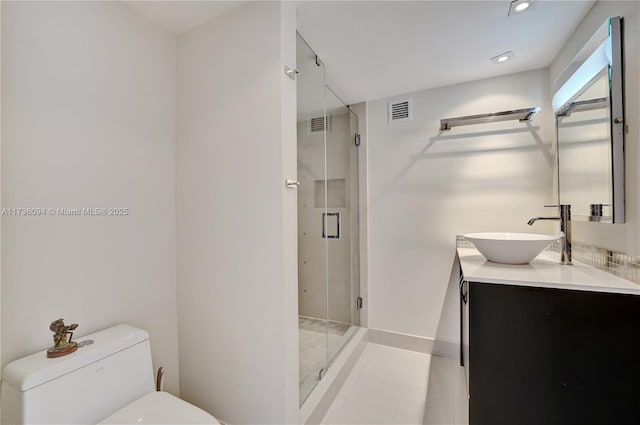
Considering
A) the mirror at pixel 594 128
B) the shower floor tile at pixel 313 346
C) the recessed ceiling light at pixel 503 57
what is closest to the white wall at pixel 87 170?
the shower floor tile at pixel 313 346

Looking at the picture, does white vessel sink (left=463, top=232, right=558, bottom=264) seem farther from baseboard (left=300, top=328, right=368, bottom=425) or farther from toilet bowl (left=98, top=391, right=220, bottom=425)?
toilet bowl (left=98, top=391, right=220, bottom=425)

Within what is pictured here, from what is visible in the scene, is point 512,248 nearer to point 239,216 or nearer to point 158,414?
point 239,216

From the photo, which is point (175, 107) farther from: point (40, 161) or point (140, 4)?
point (40, 161)

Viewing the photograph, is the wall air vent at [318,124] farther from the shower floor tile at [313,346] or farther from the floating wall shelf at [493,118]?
the shower floor tile at [313,346]

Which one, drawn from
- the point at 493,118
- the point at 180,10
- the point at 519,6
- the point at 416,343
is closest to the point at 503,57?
the point at 493,118

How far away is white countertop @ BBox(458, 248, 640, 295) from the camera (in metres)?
1.03

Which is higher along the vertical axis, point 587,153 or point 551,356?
point 587,153

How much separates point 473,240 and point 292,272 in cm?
103

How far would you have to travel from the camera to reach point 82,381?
101 centimetres

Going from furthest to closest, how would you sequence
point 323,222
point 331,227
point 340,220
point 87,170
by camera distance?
point 340,220
point 331,227
point 323,222
point 87,170

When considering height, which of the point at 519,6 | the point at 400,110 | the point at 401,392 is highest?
the point at 519,6

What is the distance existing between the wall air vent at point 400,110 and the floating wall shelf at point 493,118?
332mm

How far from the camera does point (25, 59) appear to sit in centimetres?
105

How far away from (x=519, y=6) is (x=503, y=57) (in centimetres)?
51
